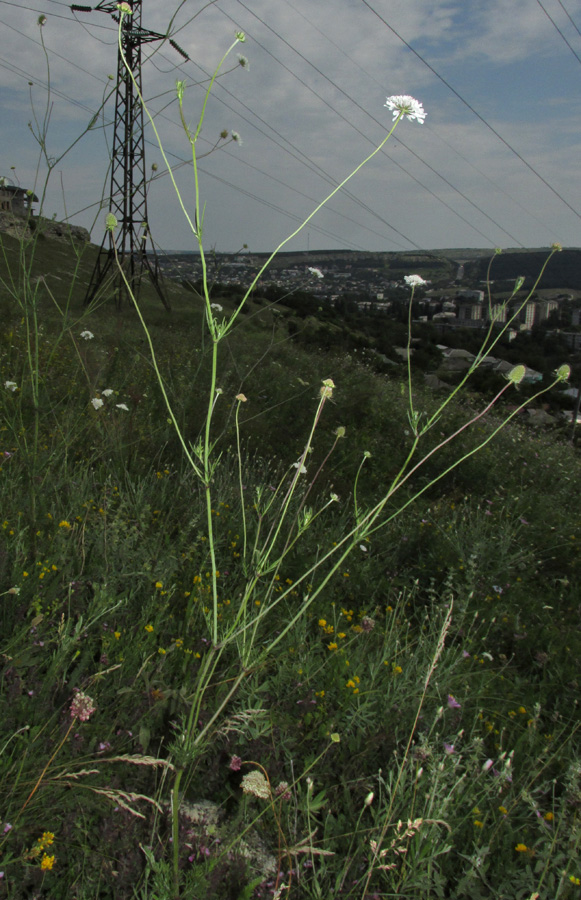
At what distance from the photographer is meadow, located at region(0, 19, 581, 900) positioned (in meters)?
1.20

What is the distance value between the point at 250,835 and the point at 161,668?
0.55m

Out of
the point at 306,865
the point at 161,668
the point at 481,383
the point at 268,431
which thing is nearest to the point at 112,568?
the point at 161,668

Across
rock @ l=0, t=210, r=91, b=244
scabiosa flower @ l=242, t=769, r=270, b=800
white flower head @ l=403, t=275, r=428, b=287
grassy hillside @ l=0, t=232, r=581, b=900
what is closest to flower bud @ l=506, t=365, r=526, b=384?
grassy hillside @ l=0, t=232, r=581, b=900

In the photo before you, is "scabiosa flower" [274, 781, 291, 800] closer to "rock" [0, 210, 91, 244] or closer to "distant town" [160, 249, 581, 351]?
"rock" [0, 210, 91, 244]

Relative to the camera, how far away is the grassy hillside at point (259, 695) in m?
1.21

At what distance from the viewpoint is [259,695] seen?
5.79ft

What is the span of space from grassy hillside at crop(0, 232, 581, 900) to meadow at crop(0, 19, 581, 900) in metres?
0.01

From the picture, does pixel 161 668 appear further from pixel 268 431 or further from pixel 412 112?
pixel 268 431

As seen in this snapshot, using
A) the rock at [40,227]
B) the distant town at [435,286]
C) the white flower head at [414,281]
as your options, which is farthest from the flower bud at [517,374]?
the rock at [40,227]

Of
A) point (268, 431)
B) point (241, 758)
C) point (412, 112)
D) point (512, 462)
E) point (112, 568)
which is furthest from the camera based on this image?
point (512, 462)

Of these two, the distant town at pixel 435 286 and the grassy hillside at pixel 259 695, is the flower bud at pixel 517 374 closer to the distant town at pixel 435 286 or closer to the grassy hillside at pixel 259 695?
the grassy hillside at pixel 259 695

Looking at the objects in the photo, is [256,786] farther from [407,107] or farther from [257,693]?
[407,107]

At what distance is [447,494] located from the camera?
494cm

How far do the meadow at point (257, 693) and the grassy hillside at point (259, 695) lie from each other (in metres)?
0.01
